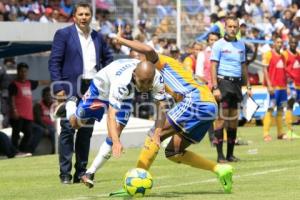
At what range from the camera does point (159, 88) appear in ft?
35.7

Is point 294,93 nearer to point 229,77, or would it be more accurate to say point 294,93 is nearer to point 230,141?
point 229,77

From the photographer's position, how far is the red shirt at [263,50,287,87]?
2180cm

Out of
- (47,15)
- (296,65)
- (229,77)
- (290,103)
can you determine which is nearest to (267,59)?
(296,65)

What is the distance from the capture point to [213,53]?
15.9m

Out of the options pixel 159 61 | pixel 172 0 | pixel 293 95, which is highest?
pixel 159 61

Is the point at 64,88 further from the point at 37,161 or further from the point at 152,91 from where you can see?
the point at 37,161

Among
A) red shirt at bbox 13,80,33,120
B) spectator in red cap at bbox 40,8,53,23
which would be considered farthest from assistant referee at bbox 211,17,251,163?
spectator in red cap at bbox 40,8,53,23

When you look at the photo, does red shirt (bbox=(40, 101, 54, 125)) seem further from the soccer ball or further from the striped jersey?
the soccer ball

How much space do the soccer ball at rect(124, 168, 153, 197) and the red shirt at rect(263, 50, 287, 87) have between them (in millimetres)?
11457

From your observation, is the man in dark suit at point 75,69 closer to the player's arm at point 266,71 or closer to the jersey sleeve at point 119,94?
the jersey sleeve at point 119,94

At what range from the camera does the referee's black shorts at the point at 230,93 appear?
1574 centimetres

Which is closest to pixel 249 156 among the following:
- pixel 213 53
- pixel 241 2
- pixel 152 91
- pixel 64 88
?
pixel 213 53

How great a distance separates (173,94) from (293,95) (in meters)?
Answer: 16.5

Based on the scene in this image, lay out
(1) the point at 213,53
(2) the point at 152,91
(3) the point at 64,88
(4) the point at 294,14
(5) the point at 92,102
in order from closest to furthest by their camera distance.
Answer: (2) the point at 152,91 → (5) the point at 92,102 → (3) the point at 64,88 → (1) the point at 213,53 → (4) the point at 294,14
